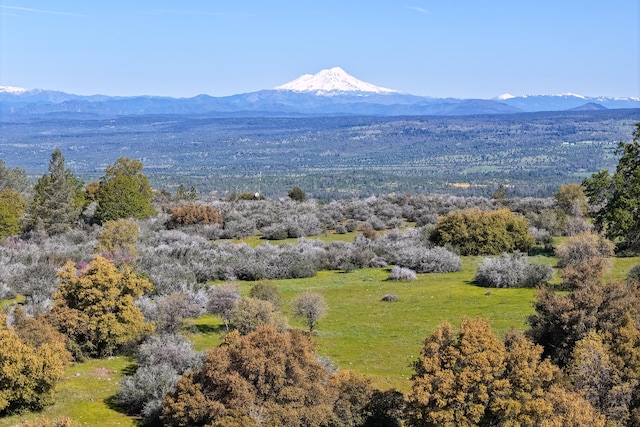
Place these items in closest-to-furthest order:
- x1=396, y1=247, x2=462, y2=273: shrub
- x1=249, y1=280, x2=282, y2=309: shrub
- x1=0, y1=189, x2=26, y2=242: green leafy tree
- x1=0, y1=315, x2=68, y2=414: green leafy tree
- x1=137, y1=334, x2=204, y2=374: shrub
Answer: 1. x1=0, y1=315, x2=68, y2=414: green leafy tree
2. x1=137, y1=334, x2=204, y2=374: shrub
3. x1=249, y1=280, x2=282, y2=309: shrub
4. x1=396, y1=247, x2=462, y2=273: shrub
5. x1=0, y1=189, x2=26, y2=242: green leafy tree

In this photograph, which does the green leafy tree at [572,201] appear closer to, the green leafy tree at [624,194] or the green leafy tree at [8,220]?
the green leafy tree at [624,194]

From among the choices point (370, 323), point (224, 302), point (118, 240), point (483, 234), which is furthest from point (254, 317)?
point (483, 234)

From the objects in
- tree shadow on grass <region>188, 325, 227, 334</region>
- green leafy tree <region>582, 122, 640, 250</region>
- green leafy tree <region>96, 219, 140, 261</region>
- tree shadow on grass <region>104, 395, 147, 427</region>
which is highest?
green leafy tree <region>582, 122, 640, 250</region>

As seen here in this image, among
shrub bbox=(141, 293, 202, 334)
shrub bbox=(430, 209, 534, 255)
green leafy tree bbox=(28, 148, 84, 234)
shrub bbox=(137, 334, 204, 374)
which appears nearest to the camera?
shrub bbox=(137, 334, 204, 374)

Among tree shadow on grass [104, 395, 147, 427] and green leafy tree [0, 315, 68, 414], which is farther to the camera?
tree shadow on grass [104, 395, 147, 427]

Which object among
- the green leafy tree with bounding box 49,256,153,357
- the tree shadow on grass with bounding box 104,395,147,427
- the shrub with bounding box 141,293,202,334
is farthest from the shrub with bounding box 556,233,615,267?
the tree shadow on grass with bounding box 104,395,147,427

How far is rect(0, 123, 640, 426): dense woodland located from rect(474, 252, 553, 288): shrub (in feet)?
0.27

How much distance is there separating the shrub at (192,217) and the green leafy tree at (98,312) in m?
33.3

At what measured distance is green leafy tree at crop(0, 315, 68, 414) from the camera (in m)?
20.9

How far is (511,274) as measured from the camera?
3778 cm

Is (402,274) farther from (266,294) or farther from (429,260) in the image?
(266,294)

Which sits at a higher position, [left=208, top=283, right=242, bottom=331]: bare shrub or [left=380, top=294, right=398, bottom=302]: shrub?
[left=208, top=283, right=242, bottom=331]: bare shrub

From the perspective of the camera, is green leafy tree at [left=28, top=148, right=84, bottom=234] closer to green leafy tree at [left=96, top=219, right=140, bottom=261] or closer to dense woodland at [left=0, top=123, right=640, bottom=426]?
dense woodland at [left=0, top=123, right=640, bottom=426]

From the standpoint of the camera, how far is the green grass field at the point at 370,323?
2281cm
